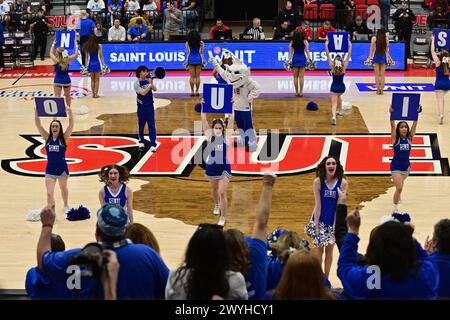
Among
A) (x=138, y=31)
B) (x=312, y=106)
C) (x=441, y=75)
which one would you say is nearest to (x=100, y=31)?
(x=138, y=31)

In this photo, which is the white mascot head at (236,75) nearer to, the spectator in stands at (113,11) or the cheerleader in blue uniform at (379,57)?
the cheerleader in blue uniform at (379,57)

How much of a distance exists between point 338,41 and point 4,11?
12.2 m

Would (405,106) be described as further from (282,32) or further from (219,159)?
(282,32)

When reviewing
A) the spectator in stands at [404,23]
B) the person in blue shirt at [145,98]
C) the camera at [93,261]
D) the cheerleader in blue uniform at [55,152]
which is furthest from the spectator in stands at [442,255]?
the spectator in stands at [404,23]

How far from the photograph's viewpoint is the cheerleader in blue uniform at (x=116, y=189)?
394 inches

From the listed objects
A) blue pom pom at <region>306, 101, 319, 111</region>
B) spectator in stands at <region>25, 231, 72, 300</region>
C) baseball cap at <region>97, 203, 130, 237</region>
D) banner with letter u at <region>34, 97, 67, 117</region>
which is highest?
baseball cap at <region>97, 203, 130, 237</region>

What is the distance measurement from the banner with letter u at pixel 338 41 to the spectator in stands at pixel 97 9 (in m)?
9.30

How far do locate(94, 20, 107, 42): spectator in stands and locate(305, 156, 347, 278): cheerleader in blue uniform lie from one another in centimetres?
1629

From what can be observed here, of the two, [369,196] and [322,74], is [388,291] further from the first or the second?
[322,74]

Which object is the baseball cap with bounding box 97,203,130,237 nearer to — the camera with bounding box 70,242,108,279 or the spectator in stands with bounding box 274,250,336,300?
the camera with bounding box 70,242,108,279

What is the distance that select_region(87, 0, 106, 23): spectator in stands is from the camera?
88.2 ft

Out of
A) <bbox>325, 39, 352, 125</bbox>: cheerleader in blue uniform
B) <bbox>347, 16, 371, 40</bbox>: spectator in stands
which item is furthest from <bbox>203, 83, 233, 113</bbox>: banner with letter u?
<bbox>347, 16, 371, 40</bbox>: spectator in stands

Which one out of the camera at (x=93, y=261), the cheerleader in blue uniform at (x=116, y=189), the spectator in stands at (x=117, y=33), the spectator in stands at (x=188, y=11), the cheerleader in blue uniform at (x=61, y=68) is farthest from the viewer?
the spectator in stands at (x=188, y=11)
